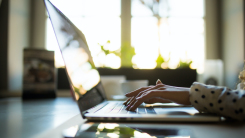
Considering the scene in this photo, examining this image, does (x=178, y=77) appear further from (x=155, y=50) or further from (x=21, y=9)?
(x=21, y=9)

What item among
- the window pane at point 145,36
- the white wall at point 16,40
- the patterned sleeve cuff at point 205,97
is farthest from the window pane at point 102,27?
the patterned sleeve cuff at point 205,97

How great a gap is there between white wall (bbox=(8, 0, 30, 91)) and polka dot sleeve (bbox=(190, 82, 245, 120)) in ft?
9.62

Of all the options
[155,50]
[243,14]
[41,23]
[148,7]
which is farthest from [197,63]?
[41,23]

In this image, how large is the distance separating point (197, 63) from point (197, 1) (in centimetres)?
141

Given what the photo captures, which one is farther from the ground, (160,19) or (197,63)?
(160,19)

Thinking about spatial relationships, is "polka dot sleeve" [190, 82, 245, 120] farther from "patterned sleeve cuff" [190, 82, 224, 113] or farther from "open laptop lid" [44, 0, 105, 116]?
"open laptop lid" [44, 0, 105, 116]

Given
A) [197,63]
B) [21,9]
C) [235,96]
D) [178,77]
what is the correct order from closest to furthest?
[235,96] → [178,77] → [21,9] → [197,63]

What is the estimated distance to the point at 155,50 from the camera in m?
4.11

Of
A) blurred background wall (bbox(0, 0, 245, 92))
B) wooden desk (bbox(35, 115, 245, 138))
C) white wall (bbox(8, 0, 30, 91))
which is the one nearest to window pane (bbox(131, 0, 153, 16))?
blurred background wall (bbox(0, 0, 245, 92))

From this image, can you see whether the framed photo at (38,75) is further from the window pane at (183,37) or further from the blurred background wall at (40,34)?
the window pane at (183,37)

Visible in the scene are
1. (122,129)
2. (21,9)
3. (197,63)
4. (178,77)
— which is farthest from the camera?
A: (197,63)

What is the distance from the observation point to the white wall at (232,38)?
3361 millimetres

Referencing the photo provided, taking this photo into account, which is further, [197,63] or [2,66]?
[197,63]

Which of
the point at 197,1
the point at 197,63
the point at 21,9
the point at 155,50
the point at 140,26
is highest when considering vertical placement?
the point at 197,1
